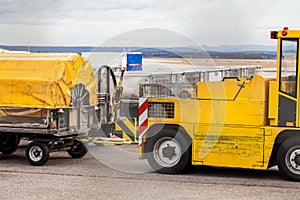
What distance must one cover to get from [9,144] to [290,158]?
6.27 meters

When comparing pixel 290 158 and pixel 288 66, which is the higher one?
pixel 288 66

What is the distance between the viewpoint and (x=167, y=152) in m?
11.1

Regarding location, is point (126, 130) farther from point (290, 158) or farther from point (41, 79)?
point (290, 158)

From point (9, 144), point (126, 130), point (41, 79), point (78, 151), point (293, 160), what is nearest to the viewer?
point (293, 160)

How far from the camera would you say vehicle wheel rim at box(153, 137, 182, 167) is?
11.0 meters

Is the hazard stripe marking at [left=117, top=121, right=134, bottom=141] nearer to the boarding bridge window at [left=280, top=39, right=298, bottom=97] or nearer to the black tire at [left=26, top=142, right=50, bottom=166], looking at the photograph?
the black tire at [left=26, top=142, right=50, bottom=166]

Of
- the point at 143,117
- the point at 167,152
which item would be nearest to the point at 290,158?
the point at 167,152

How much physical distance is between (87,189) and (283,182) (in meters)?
3.34

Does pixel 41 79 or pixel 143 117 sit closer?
pixel 143 117

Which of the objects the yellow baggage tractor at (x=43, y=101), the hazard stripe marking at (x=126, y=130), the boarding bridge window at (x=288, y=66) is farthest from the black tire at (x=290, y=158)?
the yellow baggage tractor at (x=43, y=101)

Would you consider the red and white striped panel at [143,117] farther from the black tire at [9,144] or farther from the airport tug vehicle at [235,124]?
the black tire at [9,144]

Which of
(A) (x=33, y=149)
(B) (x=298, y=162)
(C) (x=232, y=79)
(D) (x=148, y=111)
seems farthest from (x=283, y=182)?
(A) (x=33, y=149)

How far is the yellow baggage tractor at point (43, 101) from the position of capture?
11656mm

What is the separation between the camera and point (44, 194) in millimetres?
9016
